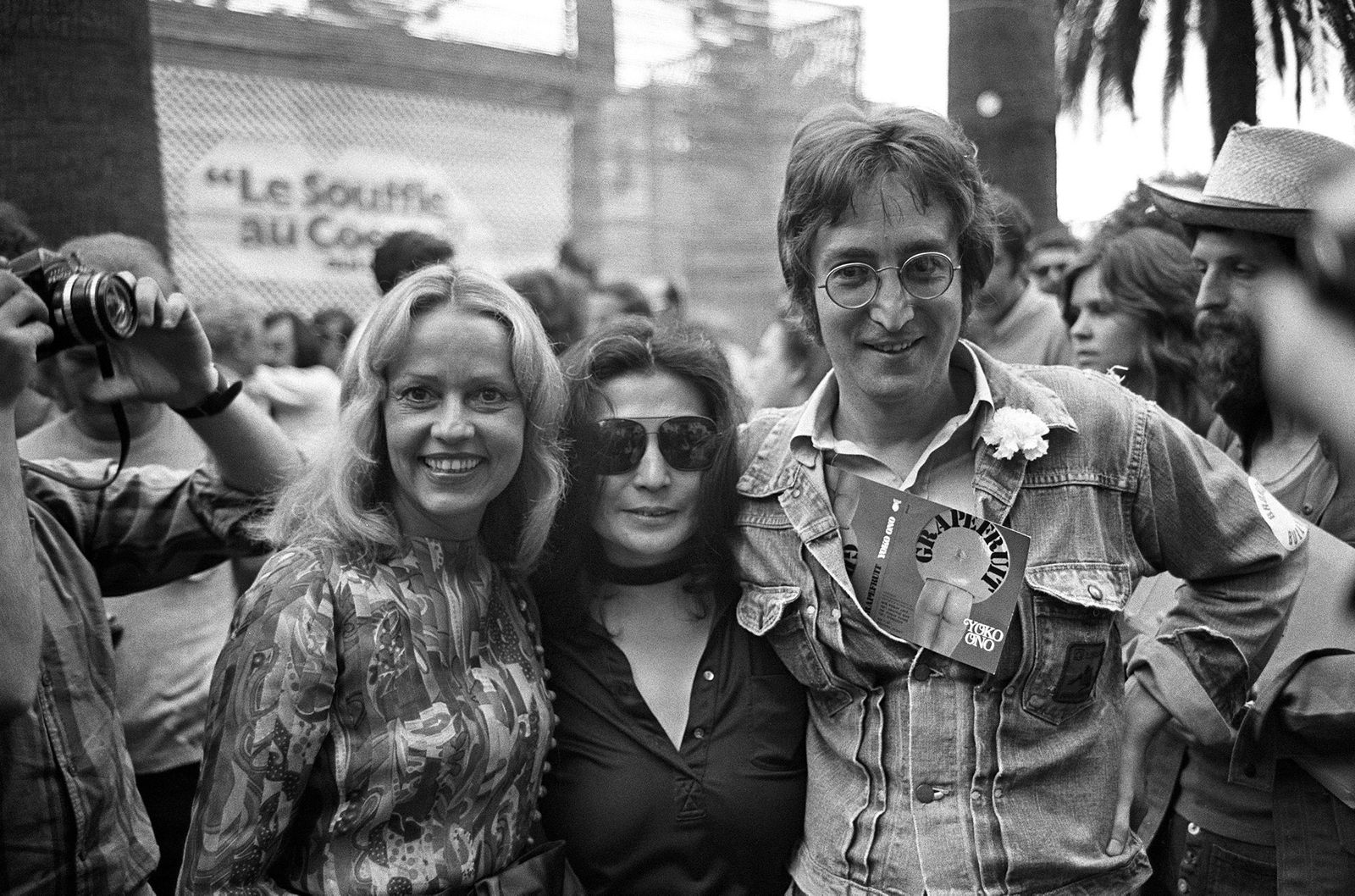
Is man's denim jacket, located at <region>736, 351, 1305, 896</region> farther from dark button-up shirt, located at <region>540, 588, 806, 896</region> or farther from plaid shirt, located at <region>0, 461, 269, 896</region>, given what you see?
plaid shirt, located at <region>0, 461, 269, 896</region>

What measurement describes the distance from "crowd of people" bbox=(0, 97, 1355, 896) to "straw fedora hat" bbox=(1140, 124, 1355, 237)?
1cm

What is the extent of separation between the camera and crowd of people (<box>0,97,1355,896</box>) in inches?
83.8

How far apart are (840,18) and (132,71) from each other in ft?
31.8

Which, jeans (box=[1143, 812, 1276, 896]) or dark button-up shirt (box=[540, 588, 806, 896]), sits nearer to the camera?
dark button-up shirt (box=[540, 588, 806, 896])

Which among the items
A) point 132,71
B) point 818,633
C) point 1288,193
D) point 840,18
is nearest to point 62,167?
point 132,71

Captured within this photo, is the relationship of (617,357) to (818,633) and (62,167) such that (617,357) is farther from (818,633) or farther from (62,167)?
(62,167)

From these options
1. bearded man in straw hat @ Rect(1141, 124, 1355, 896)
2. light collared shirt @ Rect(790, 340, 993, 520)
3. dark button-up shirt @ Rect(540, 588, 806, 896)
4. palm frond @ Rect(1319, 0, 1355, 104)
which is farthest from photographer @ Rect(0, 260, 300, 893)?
palm frond @ Rect(1319, 0, 1355, 104)

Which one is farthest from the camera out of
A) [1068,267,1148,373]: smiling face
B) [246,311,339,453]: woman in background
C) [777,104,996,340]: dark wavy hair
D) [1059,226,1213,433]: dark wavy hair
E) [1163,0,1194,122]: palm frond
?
[246,311,339,453]: woman in background

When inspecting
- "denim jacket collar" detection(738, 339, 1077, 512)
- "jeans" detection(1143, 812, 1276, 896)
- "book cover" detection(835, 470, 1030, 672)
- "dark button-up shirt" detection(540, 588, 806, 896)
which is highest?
"denim jacket collar" detection(738, 339, 1077, 512)

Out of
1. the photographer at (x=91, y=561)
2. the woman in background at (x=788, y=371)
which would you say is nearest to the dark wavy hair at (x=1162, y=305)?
the woman in background at (x=788, y=371)

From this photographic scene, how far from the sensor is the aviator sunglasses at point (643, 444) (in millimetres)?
2682

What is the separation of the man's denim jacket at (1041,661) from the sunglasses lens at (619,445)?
0.34m

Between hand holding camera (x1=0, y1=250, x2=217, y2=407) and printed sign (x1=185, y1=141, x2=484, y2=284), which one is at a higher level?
printed sign (x1=185, y1=141, x2=484, y2=284)

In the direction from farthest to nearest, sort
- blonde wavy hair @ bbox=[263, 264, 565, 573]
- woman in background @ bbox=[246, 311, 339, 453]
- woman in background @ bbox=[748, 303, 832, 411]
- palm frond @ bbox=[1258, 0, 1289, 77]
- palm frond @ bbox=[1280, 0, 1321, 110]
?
1. woman in background @ bbox=[748, 303, 832, 411]
2. woman in background @ bbox=[246, 311, 339, 453]
3. palm frond @ bbox=[1258, 0, 1289, 77]
4. palm frond @ bbox=[1280, 0, 1321, 110]
5. blonde wavy hair @ bbox=[263, 264, 565, 573]
